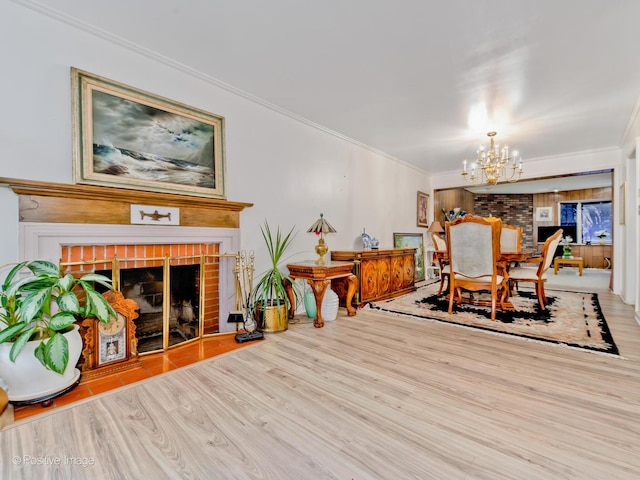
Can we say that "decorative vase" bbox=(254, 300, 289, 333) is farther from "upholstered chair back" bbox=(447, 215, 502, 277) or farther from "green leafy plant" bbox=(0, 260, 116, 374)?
"upholstered chair back" bbox=(447, 215, 502, 277)

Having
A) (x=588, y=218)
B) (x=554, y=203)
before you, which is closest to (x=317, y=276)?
(x=554, y=203)

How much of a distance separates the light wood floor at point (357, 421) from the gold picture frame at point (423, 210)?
435cm

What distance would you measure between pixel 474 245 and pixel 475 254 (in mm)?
104

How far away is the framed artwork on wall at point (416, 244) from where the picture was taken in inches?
220

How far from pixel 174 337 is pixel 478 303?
3.73 m

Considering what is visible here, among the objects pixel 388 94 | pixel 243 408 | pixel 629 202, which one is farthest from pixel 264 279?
pixel 629 202

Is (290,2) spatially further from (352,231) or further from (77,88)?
(352,231)

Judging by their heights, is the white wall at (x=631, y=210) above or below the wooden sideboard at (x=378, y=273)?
above

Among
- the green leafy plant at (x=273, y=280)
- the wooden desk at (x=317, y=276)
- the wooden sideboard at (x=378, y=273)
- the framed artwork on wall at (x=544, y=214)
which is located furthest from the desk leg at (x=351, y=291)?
the framed artwork on wall at (x=544, y=214)

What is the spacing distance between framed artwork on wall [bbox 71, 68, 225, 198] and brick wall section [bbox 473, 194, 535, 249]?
978 cm

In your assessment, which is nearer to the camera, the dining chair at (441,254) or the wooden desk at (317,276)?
the wooden desk at (317,276)

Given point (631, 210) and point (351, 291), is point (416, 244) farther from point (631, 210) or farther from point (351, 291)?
point (351, 291)

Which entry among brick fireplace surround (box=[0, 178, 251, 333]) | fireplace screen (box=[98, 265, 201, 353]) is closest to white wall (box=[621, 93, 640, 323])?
brick fireplace surround (box=[0, 178, 251, 333])

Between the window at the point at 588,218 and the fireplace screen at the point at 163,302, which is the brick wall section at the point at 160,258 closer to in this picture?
the fireplace screen at the point at 163,302
